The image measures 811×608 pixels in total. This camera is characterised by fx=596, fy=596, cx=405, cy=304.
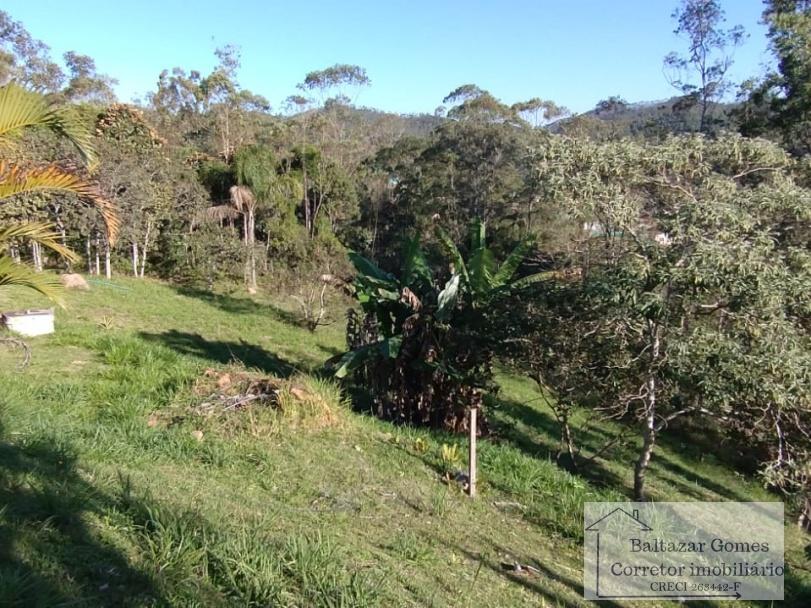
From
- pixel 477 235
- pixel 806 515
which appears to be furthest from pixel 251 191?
pixel 806 515

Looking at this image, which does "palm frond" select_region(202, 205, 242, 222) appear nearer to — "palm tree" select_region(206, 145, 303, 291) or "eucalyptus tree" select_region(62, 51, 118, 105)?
"palm tree" select_region(206, 145, 303, 291)

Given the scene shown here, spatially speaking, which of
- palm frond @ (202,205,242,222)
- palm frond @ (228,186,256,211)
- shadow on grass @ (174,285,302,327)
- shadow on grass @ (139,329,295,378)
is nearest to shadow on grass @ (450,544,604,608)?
shadow on grass @ (139,329,295,378)

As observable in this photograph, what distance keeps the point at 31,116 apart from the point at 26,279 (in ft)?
3.91

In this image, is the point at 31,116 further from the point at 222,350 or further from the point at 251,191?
the point at 251,191

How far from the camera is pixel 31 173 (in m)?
4.42

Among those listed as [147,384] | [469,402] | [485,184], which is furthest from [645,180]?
[485,184]

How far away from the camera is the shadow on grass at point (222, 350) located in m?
9.73

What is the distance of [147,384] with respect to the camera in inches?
243

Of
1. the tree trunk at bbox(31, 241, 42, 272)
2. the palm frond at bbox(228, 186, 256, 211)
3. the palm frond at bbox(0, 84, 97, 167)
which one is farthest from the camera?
the palm frond at bbox(228, 186, 256, 211)

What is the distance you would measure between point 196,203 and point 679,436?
15.0 m

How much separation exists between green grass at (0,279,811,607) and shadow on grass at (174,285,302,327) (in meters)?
6.55

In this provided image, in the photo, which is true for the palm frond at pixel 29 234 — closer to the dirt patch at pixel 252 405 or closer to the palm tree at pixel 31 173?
the palm tree at pixel 31 173

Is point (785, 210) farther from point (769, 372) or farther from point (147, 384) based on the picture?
point (147, 384)

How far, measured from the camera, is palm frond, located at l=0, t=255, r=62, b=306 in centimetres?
438
